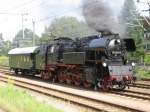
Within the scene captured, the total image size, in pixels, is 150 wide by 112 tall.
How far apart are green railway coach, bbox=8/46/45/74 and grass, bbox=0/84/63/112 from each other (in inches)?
559

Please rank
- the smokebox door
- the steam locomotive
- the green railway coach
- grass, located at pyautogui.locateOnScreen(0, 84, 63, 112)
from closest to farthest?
grass, located at pyautogui.locateOnScreen(0, 84, 63, 112) < the steam locomotive < the smokebox door < the green railway coach

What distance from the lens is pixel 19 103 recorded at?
1299 cm

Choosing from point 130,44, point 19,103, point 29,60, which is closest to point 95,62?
point 130,44

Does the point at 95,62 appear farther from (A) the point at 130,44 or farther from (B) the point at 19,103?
(B) the point at 19,103

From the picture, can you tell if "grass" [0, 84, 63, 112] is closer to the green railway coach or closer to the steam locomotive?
the steam locomotive

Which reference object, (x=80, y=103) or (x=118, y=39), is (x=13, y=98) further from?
(x=118, y=39)

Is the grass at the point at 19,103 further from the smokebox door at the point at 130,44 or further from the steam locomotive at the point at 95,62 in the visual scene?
the smokebox door at the point at 130,44

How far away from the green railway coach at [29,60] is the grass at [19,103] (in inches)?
559

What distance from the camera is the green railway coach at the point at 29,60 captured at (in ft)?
102

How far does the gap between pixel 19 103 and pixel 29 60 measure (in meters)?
21.4

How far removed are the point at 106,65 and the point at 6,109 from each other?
8.32m

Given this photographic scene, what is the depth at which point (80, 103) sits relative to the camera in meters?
15.6

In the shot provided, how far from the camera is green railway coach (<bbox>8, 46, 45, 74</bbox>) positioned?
102 feet

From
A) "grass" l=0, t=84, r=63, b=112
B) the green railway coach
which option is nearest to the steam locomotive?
the green railway coach
